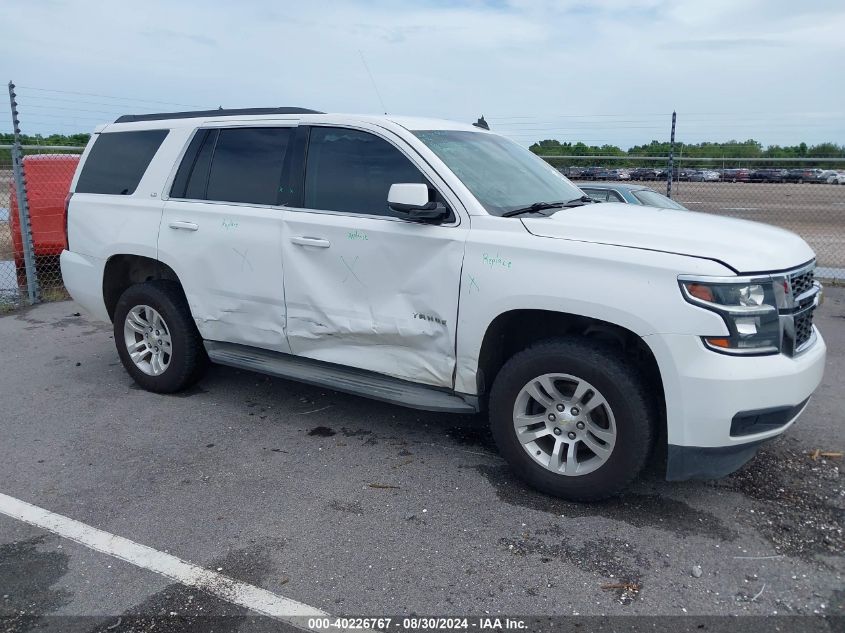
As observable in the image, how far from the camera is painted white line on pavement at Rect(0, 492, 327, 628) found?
2.97 metres

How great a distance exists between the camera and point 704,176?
1474cm

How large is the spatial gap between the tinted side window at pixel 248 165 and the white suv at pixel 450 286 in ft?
0.05

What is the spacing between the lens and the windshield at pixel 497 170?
4.18 meters

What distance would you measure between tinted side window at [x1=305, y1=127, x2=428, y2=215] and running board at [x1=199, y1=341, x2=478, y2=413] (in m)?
1.01

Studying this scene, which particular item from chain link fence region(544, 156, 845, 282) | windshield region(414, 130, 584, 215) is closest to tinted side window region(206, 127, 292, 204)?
windshield region(414, 130, 584, 215)

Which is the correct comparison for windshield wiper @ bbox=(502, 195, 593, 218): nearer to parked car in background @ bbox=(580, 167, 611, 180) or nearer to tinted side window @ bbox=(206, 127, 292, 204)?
tinted side window @ bbox=(206, 127, 292, 204)

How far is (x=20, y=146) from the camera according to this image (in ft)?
26.6

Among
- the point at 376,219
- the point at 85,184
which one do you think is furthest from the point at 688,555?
the point at 85,184

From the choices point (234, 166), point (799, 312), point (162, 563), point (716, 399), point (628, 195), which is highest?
point (234, 166)

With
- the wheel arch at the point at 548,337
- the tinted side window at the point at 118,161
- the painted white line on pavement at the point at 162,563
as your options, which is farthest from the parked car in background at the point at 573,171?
the painted white line on pavement at the point at 162,563

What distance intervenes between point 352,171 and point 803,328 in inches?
106

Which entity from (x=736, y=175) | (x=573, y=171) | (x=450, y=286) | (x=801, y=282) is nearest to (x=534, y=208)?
(x=450, y=286)

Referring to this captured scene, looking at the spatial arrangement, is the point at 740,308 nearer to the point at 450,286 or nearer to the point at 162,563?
the point at 450,286

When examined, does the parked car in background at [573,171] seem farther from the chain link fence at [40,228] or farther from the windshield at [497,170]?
the windshield at [497,170]
